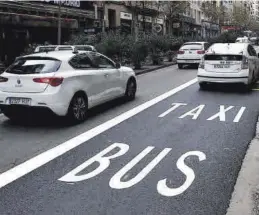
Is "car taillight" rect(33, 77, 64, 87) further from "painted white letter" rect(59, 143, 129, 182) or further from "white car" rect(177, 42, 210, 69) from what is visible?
"white car" rect(177, 42, 210, 69)

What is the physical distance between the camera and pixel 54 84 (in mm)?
8680

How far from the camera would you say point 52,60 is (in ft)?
30.0

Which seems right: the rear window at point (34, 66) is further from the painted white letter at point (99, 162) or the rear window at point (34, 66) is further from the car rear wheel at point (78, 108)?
the painted white letter at point (99, 162)

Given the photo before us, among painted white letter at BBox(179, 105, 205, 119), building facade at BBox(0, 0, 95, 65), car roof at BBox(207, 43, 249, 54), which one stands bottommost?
painted white letter at BBox(179, 105, 205, 119)

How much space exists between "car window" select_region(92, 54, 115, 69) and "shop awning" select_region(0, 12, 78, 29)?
44.5 feet

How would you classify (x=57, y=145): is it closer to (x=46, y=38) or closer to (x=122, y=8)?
(x=46, y=38)

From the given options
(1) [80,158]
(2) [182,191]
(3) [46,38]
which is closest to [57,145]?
(1) [80,158]

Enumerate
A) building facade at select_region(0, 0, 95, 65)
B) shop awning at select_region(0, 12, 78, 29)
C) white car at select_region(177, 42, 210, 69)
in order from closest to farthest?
shop awning at select_region(0, 12, 78, 29)
building facade at select_region(0, 0, 95, 65)
white car at select_region(177, 42, 210, 69)

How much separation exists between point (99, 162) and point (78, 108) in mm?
3082

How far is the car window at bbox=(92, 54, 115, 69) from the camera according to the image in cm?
1041

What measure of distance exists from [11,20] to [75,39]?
394 centimetres

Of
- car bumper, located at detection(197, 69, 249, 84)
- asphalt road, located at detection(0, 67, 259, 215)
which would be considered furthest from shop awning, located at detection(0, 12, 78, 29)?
asphalt road, located at detection(0, 67, 259, 215)

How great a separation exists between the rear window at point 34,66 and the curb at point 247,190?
4371 mm

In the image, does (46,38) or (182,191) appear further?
(46,38)
